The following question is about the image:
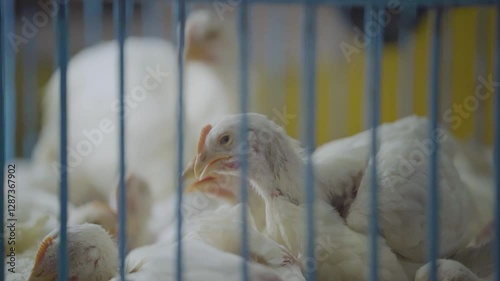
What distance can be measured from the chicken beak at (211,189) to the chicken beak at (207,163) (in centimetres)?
3

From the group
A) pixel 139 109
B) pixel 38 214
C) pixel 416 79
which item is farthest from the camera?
pixel 416 79

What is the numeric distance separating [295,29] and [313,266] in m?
1.41

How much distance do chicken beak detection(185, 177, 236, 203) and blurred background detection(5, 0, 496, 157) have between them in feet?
1.96

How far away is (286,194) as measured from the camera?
1083 millimetres

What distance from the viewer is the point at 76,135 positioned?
1715mm

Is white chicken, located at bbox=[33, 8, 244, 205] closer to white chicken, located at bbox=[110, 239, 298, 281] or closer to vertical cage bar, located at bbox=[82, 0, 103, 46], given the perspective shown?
vertical cage bar, located at bbox=[82, 0, 103, 46]

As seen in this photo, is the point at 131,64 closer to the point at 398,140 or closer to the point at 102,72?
the point at 102,72

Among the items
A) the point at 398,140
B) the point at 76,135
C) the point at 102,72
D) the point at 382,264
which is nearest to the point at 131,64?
the point at 102,72

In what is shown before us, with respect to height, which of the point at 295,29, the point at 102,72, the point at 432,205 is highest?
the point at 295,29

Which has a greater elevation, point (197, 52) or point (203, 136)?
point (197, 52)

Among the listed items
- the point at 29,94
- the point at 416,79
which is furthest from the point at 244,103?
the point at 29,94

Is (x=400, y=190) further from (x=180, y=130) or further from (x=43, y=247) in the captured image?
(x=43, y=247)

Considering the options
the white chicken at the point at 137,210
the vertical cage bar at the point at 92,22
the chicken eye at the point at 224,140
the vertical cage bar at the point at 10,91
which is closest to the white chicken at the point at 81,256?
the chicken eye at the point at 224,140

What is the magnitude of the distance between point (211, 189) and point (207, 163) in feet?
0.29
